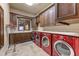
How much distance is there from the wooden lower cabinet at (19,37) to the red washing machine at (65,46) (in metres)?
0.60

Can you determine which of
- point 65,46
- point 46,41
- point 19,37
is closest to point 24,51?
point 19,37

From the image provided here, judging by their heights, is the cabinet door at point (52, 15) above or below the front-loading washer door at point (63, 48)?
above

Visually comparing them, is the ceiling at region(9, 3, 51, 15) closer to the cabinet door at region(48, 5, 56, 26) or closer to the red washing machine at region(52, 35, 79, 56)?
the cabinet door at region(48, 5, 56, 26)

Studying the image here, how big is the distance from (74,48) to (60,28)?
1028 millimetres

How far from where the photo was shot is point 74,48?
1213mm

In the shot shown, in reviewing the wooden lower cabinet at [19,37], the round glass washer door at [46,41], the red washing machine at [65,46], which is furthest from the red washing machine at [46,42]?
the wooden lower cabinet at [19,37]

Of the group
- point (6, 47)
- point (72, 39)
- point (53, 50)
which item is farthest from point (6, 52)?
point (72, 39)

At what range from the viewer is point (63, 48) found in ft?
4.72

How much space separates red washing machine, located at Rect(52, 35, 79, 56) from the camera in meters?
1.21

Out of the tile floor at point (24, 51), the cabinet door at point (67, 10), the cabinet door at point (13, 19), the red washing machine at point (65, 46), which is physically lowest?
the tile floor at point (24, 51)

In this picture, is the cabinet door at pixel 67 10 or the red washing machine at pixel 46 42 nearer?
the cabinet door at pixel 67 10

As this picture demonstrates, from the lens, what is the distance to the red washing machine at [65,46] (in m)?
1.21

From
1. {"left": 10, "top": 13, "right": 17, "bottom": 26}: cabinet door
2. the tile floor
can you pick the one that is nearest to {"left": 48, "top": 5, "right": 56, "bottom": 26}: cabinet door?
the tile floor

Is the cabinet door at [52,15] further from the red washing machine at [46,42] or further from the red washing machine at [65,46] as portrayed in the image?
the red washing machine at [65,46]
